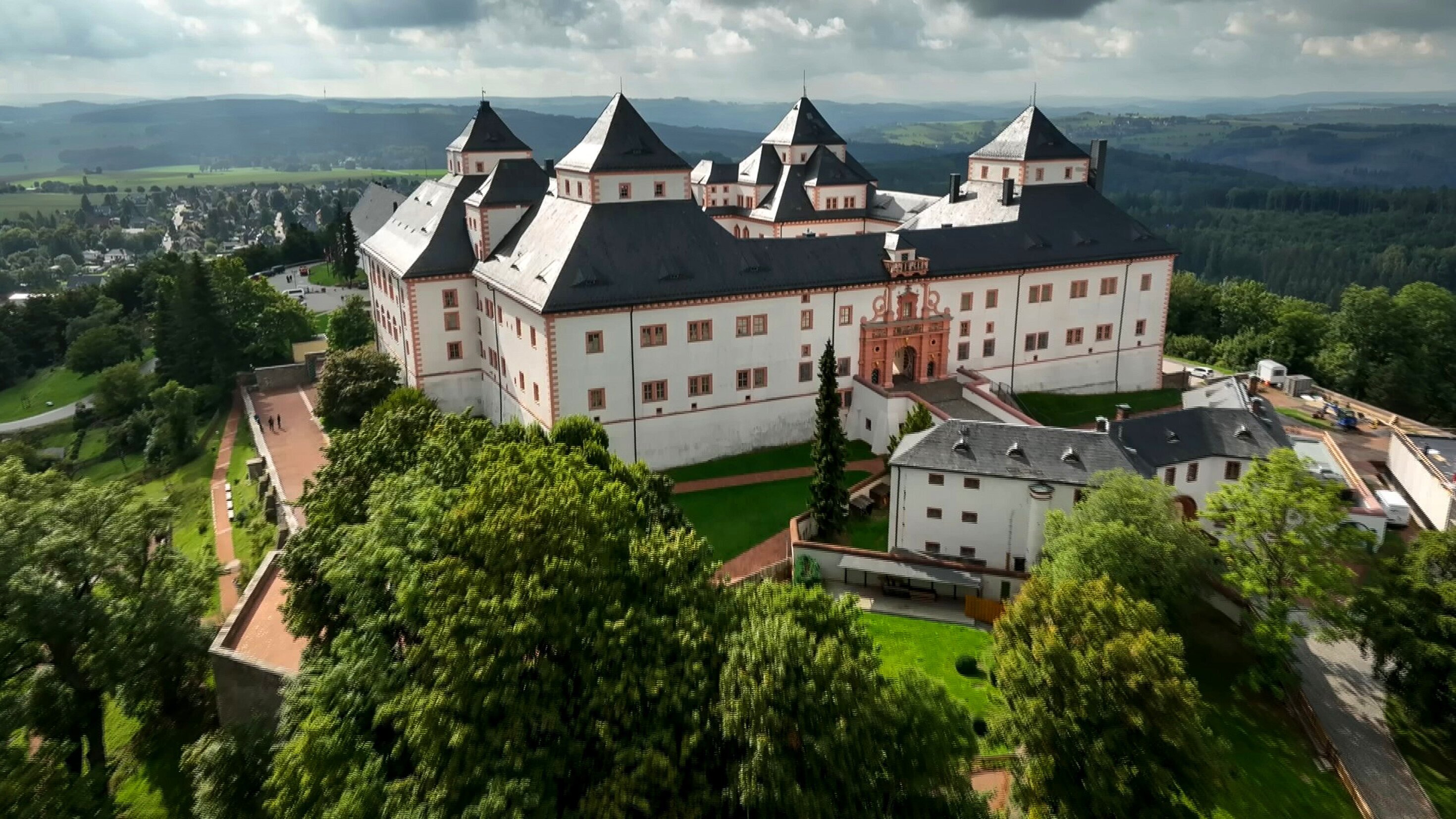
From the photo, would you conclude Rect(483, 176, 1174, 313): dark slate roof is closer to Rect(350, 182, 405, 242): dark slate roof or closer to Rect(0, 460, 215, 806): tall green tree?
Rect(0, 460, 215, 806): tall green tree

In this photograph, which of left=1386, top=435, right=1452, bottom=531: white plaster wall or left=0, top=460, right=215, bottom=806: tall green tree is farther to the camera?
left=1386, top=435, right=1452, bottom=531: white plaster wall

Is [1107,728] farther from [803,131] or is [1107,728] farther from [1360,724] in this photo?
[803,131]

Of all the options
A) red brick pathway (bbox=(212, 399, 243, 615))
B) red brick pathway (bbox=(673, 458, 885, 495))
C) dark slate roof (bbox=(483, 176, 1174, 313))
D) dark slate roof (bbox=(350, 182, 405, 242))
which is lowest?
red brick pathway (bbox=(212, 399, 243, 615))

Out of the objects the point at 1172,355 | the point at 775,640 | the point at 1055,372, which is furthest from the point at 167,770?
the point at 1172,355

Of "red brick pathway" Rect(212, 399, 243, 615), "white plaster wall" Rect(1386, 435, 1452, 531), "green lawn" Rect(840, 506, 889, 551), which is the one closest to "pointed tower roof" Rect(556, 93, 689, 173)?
"green lawn" Rect(840, 506, 889, 551)

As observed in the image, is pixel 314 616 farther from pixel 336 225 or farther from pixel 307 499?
pixel 336 225

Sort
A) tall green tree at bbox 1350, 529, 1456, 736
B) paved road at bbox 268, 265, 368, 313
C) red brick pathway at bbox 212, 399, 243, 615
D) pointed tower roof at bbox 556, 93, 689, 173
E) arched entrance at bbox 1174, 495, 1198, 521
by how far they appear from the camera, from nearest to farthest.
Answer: tall green tree at bbox 1350, 529, 1456, 736 < arched entrance at bbox 1174, 495, 1198, 521 < red brick pathway at bbox 212, 399, 243, 615 < pointed tower roof at bbox 556, 93, 689, 173 < paved road at bbox 268, 265, 368, 313

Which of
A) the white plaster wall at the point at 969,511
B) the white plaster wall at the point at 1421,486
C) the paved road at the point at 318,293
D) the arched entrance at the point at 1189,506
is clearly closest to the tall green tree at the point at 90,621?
the white plaster wall at the point at 969,511
